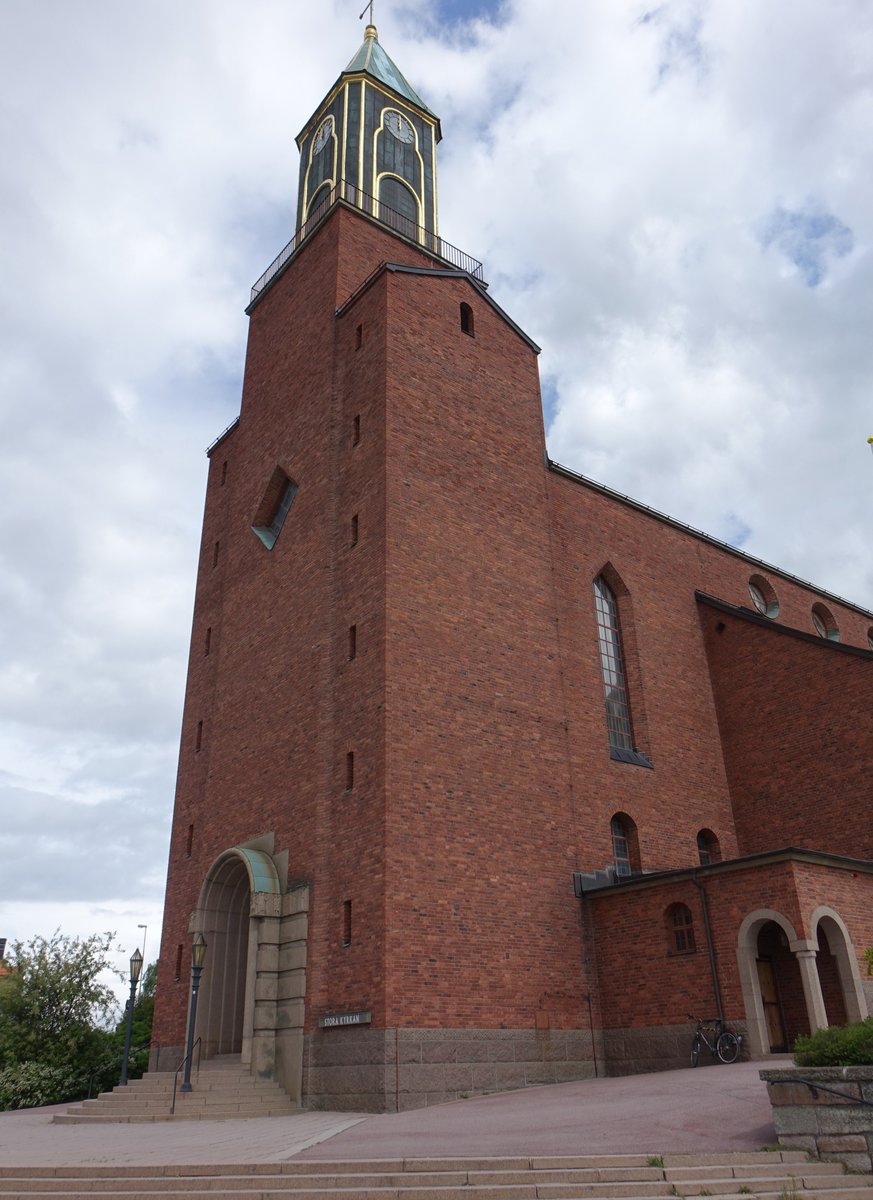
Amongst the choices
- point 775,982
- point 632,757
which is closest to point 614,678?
point 632,757

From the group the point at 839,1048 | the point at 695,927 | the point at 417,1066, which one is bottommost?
the point at 417,1066

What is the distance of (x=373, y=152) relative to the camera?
31.3 meters

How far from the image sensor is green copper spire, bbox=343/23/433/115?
1319 inches

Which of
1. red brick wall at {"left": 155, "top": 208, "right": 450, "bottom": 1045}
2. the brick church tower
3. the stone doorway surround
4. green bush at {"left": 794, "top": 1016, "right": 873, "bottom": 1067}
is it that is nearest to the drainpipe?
the brick church tower

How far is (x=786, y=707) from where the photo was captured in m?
25.0

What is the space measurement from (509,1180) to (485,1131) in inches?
124

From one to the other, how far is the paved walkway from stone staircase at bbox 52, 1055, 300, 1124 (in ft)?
2.51

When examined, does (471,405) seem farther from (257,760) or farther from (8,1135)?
(8,1135)

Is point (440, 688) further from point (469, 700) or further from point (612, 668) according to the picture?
point (612, 668)

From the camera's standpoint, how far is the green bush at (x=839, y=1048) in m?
9.17

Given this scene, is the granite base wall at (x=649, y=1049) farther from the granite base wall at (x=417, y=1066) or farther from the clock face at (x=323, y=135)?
the clock face at (x=323, y=135)

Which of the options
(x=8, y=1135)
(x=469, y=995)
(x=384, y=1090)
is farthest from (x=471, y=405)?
(x=8, y=1135)

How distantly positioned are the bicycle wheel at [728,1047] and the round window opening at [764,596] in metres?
17.8

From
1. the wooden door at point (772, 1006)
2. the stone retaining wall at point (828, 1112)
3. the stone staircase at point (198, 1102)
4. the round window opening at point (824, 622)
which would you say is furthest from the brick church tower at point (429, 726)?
the stone retaining wall at point (828, 1112)
